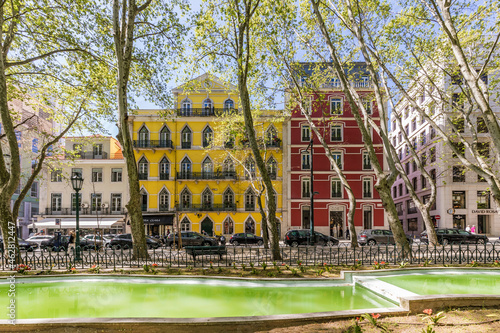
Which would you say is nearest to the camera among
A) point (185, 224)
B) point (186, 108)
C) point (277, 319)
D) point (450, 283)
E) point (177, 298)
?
point (277, 319)

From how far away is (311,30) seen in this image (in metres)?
17.4

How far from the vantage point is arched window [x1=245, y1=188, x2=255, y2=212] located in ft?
113

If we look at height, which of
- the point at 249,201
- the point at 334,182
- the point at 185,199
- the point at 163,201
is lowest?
the point at 249,201

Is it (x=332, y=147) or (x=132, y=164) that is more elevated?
(x=332, y=147)

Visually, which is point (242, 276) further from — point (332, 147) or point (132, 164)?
point (332, 147)

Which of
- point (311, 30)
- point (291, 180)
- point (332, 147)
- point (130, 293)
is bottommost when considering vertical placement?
point (130, 293)

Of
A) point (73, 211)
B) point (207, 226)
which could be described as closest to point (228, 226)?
point (207, 226)

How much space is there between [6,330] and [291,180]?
3019 centimetres

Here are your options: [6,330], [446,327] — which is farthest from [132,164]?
[446,327]

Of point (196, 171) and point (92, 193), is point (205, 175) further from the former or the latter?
point (92, 193)

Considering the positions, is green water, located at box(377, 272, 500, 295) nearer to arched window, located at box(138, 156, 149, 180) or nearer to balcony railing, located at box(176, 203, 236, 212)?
balcony railing, located at box(176, 203, 236, 212)

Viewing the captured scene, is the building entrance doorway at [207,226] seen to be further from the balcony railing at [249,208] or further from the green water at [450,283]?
the green water at [450,283]

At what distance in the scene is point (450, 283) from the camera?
31.0ft

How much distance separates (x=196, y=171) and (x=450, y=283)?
27896 millimetres
